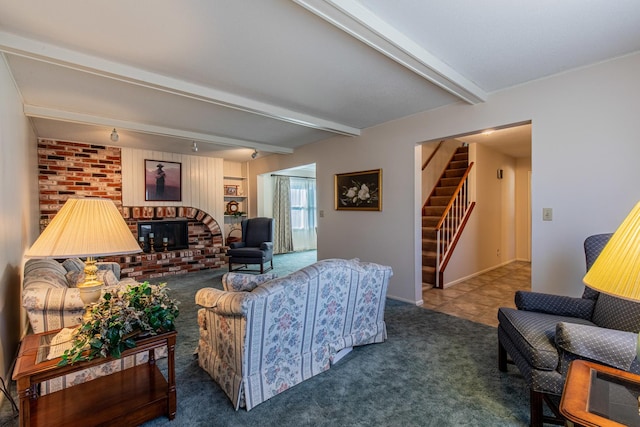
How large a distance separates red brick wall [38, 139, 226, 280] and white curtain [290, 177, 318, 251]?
2.38 metres

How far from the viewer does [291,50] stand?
2080mm

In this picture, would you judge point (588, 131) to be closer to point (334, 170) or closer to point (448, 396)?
point (448, 396)

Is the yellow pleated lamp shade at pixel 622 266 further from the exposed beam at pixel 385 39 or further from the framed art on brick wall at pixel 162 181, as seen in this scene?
the framed art on brick wall at pixel 162 181

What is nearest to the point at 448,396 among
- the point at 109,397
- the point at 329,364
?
the point at 329,364

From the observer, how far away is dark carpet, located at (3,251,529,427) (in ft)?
5.49

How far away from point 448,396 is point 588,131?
92.3 inches

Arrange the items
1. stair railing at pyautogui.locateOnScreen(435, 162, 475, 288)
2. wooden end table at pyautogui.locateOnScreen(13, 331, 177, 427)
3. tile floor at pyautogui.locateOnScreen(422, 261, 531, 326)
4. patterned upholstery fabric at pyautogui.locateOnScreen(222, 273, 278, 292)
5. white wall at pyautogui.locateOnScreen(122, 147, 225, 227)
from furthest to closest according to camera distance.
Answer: white wall at pyautogui.locateOnScreen(122, 147, 225, 227) < stair railing at pyautogui.locateOnScreen(435, 162, 475, 288) < tile floor at pyautogui.locateOnScreen(422, 261, 531, 326) < patterned upholstery fabric at pyautogui.locateOnScreen(222, 273, 278, 292) < wooden end table at pyautogui.locateOnScreen(13, 331, 177, 427)

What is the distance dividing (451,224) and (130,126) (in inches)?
190

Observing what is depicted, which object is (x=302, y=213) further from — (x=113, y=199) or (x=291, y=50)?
(x=291, y=50)

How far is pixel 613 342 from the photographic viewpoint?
134cm

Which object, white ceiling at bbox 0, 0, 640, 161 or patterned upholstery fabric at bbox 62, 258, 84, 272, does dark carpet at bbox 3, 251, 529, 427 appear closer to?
patterned upholstery fabric at bbox 62, 258, 84, 272

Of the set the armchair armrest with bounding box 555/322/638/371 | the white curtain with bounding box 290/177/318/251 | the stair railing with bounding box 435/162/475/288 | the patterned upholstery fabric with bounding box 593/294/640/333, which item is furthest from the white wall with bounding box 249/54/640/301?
the white curtain with bounding box 290/177/318/251

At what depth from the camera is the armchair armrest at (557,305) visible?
1947 mm

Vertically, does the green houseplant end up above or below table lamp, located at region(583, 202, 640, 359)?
below
